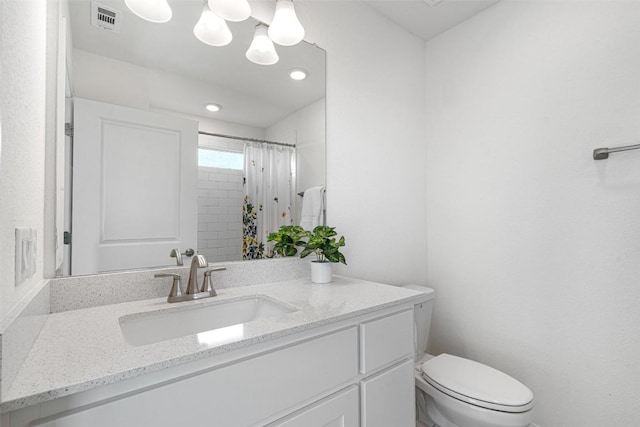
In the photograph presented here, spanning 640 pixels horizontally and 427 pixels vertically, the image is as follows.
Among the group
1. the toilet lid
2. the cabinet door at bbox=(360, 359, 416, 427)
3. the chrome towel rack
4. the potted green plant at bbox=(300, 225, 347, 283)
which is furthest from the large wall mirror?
the chrome towel rack

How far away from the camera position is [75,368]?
1.89ft

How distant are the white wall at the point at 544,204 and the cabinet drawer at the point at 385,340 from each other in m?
0.89

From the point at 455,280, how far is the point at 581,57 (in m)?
1.33

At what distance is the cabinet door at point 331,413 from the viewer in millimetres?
811

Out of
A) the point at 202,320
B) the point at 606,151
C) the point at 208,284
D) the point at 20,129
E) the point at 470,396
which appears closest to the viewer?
the point at 20,129

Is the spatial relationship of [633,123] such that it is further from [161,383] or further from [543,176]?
[161,383]

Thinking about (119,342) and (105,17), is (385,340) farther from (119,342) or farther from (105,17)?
(105,17)

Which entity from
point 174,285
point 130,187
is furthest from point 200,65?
point 174,285

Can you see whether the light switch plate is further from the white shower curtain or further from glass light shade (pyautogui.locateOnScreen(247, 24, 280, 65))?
glass light shade (pyautogui.locateOnScreen(247, 24, 280, 65))

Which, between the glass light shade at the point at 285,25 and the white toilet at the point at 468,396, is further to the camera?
the glass light shade at the point at 285,25

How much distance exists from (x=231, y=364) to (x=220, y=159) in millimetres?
862

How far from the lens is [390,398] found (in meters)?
1.06

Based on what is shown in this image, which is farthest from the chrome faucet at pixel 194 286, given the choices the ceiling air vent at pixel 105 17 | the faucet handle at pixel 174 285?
the ceiling air vent at pixel 105 17

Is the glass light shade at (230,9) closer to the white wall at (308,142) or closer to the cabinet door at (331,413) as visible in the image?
the white wall at (308,142)
